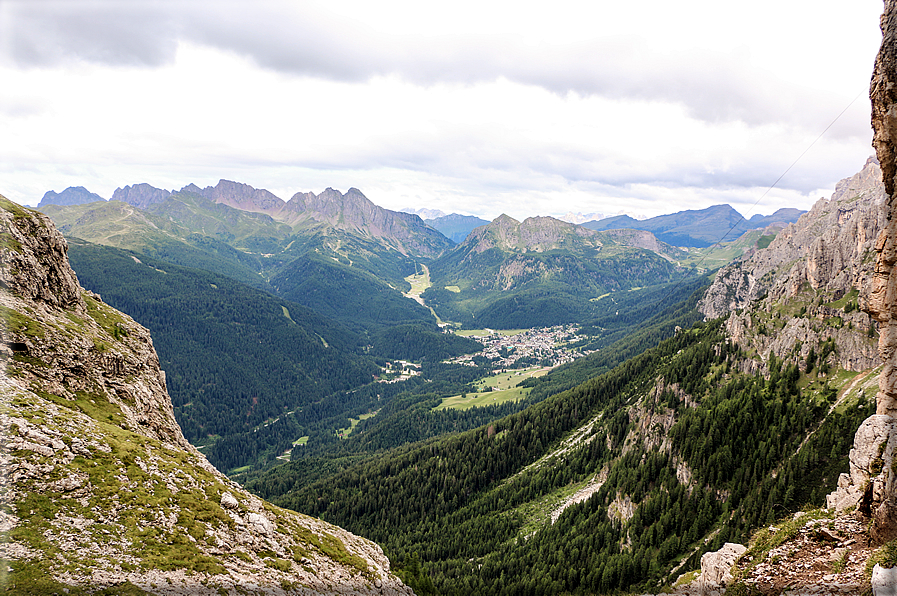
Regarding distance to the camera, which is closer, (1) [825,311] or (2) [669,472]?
(2) [669,472]

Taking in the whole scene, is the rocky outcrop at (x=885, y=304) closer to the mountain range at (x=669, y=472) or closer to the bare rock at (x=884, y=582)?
the mountain range at (x=669, y=472)

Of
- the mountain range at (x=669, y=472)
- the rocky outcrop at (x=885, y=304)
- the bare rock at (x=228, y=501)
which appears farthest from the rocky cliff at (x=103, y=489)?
the rocky outcrop at (x=885, y=304)

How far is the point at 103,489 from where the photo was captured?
30.1 meters

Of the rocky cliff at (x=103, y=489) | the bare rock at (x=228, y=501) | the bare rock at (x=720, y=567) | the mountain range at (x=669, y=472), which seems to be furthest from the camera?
the mountain range at (x=669, y=472)

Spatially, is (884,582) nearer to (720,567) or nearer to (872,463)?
(872,463)

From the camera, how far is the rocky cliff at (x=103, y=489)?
Answer: 989 inches

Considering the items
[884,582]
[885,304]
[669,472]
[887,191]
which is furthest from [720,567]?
[669,472]

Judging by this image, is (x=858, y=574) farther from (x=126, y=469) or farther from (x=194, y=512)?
(x=126, y=469)

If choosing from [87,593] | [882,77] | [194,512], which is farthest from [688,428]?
[87,593]

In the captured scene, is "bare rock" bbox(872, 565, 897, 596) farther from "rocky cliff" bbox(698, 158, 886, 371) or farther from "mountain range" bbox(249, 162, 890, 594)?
"rocky cliff" bbox(698, 158, 886, 371)

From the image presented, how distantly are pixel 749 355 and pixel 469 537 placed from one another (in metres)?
97.5

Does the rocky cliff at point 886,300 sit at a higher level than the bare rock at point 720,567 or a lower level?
higher

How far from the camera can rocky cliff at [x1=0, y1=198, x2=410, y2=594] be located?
25.1 m

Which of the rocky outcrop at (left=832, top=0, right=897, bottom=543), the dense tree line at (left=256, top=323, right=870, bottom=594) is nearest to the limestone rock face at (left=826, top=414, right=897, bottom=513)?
the rocky outcrop at (left=832, top=0, right=897, bottom=543)
